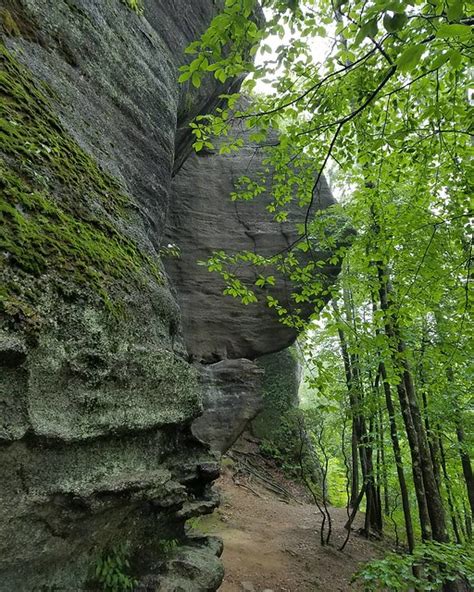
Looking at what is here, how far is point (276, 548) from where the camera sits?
849 centimetres

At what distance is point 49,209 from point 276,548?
877 cm

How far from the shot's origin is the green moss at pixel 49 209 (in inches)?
96.1

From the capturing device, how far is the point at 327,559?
8.55 metres

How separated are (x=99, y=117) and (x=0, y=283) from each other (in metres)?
3.66

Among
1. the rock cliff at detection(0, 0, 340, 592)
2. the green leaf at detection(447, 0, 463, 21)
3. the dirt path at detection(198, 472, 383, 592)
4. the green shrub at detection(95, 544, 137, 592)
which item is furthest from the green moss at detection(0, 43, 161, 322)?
the dirt path at detection(198, 472, 383, 592)

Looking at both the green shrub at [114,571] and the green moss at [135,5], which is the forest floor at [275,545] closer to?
the green shrub at [114,571]

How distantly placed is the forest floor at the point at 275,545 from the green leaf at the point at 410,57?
7.41m

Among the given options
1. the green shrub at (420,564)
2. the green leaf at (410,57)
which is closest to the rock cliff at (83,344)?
the green shrub at (420,564)

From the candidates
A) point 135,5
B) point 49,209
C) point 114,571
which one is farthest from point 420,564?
point 135,5

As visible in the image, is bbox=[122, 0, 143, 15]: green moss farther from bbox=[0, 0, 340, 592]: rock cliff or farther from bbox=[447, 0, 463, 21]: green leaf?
bbox=[447, 0, 463, 21]: green leaf

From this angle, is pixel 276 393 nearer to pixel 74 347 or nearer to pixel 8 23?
pixel 74 347

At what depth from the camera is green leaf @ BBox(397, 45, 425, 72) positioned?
1.81m

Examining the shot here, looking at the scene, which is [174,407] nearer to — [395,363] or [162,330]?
[162,330]

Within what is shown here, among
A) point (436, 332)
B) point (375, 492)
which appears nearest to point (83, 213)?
point (436, 332)
